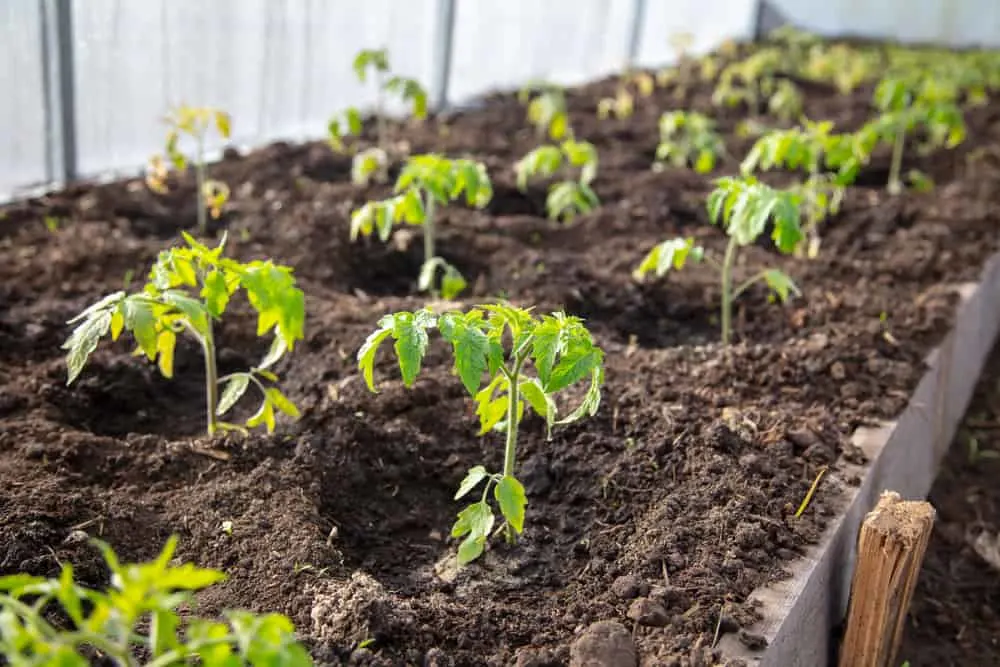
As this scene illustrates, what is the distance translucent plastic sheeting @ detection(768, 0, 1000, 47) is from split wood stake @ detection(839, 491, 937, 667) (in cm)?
1175

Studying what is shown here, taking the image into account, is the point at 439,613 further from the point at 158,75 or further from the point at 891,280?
the point at 158,75

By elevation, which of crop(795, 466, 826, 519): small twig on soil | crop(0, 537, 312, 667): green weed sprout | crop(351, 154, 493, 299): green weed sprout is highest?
crop(0, 537, 312, 667): green weed sprout

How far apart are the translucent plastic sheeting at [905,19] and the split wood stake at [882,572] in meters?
11.7

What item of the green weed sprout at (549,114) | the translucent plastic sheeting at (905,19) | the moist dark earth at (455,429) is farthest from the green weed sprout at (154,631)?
the translucent plastic sheeting at (905,19)

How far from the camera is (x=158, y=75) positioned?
5.71 metres

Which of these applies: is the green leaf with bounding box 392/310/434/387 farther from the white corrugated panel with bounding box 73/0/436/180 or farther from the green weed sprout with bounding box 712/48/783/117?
the green weed sprout with bounding box 712/48/783/117

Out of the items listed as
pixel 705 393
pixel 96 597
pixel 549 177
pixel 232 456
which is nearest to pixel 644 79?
pixel 549 177

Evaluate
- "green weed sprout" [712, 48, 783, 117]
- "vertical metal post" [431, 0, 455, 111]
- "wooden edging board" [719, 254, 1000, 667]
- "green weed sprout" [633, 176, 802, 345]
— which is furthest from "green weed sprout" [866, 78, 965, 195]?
"vertical metal post" [431, 0, 455, 111]

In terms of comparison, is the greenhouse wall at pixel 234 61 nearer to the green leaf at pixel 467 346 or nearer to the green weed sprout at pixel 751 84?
the green weed sprout at pixel 751 84

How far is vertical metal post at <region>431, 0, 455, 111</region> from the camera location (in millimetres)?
7770

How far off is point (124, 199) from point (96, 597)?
3791mm

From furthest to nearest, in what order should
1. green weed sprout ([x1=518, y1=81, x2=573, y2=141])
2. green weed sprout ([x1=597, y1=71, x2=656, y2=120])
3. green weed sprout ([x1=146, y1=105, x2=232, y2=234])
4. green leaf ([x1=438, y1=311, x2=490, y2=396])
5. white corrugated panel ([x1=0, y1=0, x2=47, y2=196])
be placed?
green weed sprout ([x1=597, y1=71, x2=656, y2=120]) → green weed sprout ([x1=518, y1=81, x2=573, y2=141]) → white corrugated panel ([x1=0, y1=0, x2=47, y2=196]) → green weed sprout ([x1=146, y1=105, x2=232, y2=234]) → green leaf ([x1=438, y1=311, x2=490, y2=396])

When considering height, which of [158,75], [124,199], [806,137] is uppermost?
[806,137]

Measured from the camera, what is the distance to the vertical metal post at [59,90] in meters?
5.06
